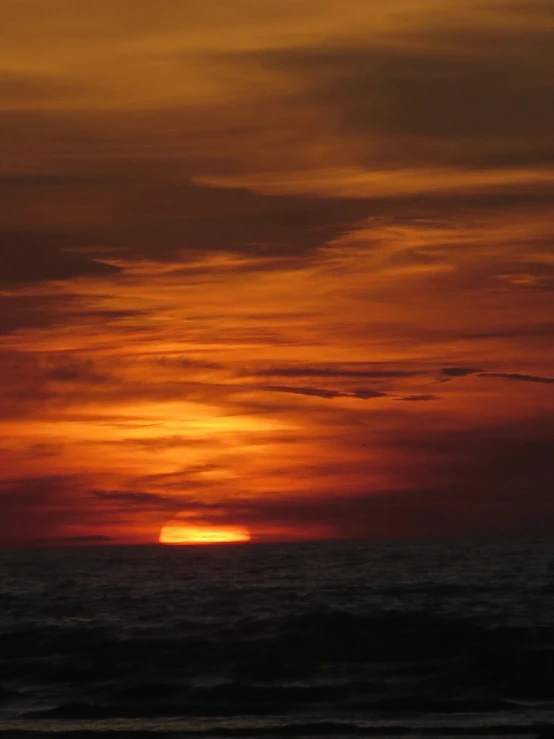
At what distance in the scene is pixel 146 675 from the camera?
24.6 metres

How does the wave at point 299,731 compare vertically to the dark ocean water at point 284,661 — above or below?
above

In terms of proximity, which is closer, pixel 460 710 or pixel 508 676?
pixel 460 710

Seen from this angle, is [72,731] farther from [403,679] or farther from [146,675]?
[403,679]

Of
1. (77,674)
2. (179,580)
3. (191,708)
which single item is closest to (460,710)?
(191,708)

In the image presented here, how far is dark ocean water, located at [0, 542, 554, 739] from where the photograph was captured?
20.0 m

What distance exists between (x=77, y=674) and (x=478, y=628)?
1031cm

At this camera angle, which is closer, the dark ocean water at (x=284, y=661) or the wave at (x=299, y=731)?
the wave at (x=299, y=731)

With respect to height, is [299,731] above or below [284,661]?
above

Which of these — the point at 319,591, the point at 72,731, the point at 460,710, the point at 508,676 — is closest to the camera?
the point at 72,731

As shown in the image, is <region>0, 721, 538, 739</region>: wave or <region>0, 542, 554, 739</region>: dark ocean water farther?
<region>0, 542, 554, 739</region>: dark ocean water

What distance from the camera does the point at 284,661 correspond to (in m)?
26.1

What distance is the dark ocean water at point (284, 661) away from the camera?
20047 mm

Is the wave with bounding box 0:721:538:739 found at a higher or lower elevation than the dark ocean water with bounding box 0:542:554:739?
higher

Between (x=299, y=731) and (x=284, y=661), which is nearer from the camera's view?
(x=299, y=731)
